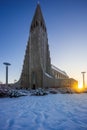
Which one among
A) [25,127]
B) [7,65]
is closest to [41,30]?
[7,65]

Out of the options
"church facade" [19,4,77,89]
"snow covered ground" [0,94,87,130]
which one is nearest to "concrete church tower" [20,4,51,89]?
"church facade" [19,4,77,89]

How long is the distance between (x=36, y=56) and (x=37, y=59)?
140 cm

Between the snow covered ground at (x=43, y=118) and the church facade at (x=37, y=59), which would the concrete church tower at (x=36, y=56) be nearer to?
the church facade at (x=37, y=59)

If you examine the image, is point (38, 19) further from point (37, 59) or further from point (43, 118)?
point (43, 118)

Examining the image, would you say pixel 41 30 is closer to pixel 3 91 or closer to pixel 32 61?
pixel 32 61

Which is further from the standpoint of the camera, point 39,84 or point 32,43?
point 32,43

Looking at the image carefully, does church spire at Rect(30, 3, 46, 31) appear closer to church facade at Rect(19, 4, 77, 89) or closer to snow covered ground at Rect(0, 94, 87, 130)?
church facade at Rect(19, 4, 77, 89)

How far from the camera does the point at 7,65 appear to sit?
3922cm

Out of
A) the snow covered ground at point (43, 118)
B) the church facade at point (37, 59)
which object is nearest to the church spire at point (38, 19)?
the church facade at point (37, 59)

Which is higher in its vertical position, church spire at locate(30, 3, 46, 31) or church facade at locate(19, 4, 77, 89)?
church spire at locate(30, 3, 46, 31)

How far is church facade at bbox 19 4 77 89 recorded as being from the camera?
49438 mm

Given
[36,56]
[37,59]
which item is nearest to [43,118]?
[37,59]

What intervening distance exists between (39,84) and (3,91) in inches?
1378

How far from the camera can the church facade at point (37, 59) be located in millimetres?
49438
